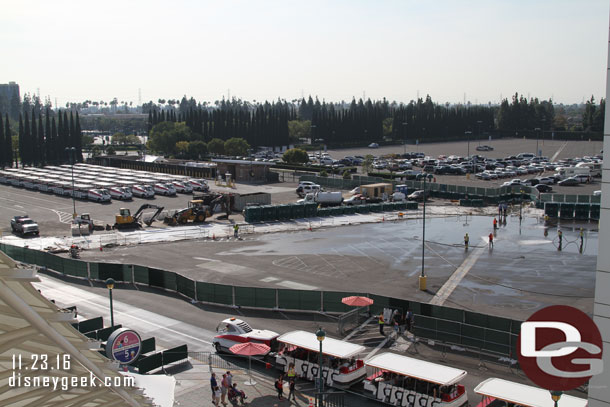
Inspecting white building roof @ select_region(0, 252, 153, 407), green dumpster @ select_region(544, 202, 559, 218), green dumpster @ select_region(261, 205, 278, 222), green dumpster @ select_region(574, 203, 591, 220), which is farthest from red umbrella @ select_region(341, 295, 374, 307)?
green dumpster @ select_region(574, 203, 591, 220)

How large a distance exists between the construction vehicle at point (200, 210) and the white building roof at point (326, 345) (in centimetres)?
3588

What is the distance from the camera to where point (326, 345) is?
23.4 metres

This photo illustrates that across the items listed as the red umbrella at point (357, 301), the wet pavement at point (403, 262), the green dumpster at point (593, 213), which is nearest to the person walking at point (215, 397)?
the red umbrella at point (357, 301)

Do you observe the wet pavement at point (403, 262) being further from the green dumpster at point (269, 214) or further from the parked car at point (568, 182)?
the parked car at point (568, 182)

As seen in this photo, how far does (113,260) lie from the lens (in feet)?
141

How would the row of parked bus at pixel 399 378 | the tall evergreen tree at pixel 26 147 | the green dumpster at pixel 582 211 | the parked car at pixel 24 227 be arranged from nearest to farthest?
the row of parked bus at pixel 399 378
the parked car at pixel 24 227
the green dumpster at pixel 582 211
the tall evergreen tree at pixel 26 147

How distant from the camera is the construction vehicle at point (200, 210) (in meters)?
58.2

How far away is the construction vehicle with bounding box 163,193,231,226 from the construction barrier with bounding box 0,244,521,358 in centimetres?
1806

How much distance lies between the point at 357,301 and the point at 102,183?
58.7 m

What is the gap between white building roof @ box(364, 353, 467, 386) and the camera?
20306 mm

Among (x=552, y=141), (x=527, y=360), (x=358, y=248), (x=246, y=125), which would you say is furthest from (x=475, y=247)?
(x=552, y=141)

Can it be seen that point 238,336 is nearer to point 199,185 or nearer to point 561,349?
point 561,349

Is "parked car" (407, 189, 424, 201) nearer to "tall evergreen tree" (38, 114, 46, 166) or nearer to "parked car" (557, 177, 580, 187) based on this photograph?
"parked car" (557, 177, 580, 187)

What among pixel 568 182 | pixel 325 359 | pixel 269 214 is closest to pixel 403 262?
pixel 325 359
